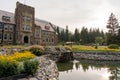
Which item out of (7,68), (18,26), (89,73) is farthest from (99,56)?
(7,68)

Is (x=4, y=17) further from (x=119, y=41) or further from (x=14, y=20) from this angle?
(x=119, y=41)

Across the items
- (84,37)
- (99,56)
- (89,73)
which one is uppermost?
(84,37)

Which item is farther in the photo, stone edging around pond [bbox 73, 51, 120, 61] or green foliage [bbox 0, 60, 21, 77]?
stone edging around pond [bbox 73, 51, 120, 61]

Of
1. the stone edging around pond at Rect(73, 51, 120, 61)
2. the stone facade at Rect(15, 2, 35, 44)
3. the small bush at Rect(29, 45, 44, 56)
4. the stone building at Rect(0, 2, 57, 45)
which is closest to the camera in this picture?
the small bush at Rect(29, 45, 44, 56)

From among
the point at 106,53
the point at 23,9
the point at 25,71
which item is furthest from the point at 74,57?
the point at 25,71

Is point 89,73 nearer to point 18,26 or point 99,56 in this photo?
point 99,56

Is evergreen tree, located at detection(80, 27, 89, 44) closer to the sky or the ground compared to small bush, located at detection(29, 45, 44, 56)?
closer to the sky

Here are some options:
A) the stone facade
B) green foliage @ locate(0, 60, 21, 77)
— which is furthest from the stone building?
green foliage @ locate(0, 60, 21, 77)

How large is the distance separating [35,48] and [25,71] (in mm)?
17734

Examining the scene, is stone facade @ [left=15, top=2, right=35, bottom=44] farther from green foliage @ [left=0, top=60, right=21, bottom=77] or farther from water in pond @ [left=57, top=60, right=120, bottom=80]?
green foliage @ [left=0, top=60, right=21, bottom=77]

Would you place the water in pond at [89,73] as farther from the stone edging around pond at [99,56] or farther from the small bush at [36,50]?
the stone edging around pond at [99,56]

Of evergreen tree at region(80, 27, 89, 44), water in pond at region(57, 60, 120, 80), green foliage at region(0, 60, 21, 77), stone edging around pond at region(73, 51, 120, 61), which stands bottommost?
water in pond at region(57, 60, 120, 80)

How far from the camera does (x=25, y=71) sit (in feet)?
40.9

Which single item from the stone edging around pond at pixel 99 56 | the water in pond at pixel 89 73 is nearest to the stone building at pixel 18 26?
the stone edging around pond at pixel 99 56
